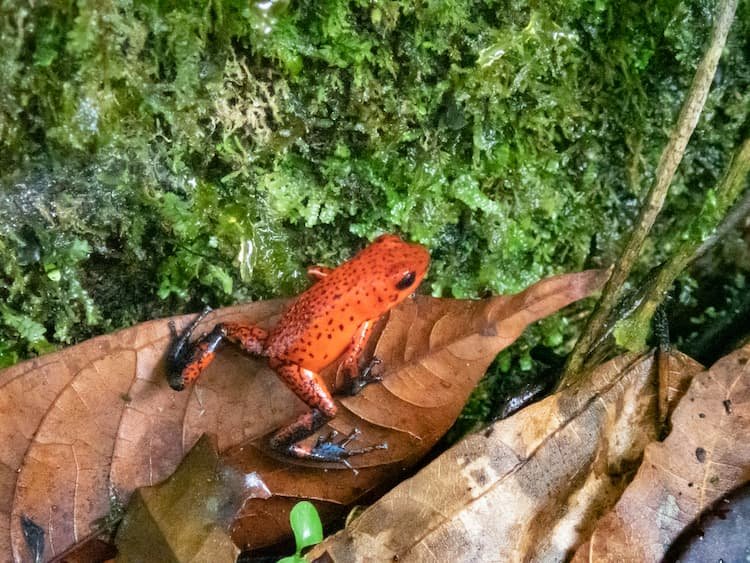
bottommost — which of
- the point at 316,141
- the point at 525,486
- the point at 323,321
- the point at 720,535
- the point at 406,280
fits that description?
the point at 720,535

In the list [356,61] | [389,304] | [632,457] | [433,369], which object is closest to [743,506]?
[632,457]

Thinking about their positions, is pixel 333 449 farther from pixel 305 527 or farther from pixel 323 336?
pixel 323 336

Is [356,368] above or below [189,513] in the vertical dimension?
above

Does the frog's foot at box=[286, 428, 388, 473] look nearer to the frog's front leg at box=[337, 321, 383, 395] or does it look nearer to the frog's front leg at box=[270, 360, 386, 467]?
the frog's front leg at box=[270, 360, 386, 467]

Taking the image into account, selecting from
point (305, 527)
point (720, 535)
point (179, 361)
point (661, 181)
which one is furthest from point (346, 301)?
point (720, 535)

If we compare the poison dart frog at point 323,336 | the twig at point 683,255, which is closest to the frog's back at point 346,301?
the poison dart frog at point 323,336

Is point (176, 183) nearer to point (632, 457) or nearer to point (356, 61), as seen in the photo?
point (356, 61)
